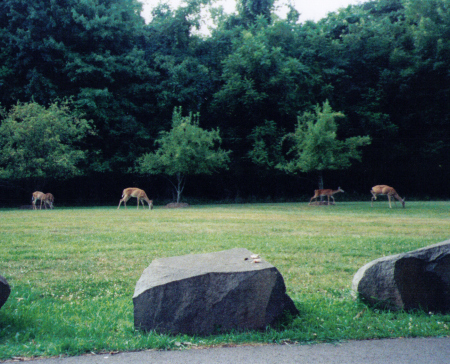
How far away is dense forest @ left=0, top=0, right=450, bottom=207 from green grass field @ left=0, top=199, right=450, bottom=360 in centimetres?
1640

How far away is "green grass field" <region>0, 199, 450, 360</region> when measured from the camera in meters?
4.21

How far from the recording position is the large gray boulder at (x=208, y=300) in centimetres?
434

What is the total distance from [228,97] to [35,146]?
14.3 m

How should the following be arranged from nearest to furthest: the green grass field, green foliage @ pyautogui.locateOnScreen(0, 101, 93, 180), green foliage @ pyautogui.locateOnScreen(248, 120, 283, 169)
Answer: the green grass field, green foliage @ pyautogui.locateOnScreen(0, 101, 93, 180), green foliage @ pyautogui.locateOnScreen(248, 120, 283, 169)

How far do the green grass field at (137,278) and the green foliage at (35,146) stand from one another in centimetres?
1415

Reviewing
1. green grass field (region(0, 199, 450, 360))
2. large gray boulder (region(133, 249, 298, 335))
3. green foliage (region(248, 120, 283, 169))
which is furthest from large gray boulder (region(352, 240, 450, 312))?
green foliage (region(248, 120, 283, 169))

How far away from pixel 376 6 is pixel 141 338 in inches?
1681

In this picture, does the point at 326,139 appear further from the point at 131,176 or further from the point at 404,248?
the point at 404,248

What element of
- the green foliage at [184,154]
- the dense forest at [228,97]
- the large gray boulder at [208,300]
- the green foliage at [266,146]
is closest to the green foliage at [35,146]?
the dense forest at [228,97]

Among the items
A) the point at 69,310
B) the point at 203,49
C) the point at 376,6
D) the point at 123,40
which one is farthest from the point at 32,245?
the point at 376,6

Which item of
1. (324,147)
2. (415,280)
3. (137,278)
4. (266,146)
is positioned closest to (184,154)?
(266,146)

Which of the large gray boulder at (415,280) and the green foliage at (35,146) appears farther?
the green foliage at (35,146)

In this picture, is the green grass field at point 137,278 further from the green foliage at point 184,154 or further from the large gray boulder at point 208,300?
the green foliage at point 184,154

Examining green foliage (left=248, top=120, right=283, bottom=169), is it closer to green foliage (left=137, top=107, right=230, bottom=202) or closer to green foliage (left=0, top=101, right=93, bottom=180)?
green foliage (left=137, top=107, right=230, bottom=202)
